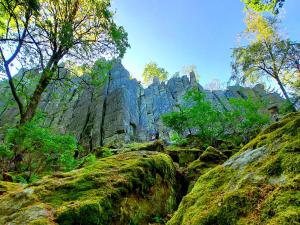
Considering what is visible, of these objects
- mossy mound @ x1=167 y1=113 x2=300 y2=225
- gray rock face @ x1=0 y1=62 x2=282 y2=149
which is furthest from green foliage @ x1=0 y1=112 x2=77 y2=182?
gray rock face @ x1=0 y1=62 x2=282 y2=149

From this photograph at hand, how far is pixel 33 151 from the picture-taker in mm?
12602

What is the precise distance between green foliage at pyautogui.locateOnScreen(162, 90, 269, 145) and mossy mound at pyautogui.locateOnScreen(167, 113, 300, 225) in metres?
15.8

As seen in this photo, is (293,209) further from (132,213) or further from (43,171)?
(43,171)

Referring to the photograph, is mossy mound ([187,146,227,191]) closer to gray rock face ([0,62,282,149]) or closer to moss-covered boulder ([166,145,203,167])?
moss-covered boulder ([166,145,203,167])

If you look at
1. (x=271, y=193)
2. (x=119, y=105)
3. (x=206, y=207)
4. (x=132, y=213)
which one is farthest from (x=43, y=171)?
(x=119, y=105)

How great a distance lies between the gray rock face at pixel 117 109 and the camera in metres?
31.3

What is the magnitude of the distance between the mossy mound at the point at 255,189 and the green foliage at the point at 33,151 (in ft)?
30.8

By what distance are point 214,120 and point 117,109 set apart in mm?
15895

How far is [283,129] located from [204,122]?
15.9 m

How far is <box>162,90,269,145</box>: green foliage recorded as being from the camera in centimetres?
2089

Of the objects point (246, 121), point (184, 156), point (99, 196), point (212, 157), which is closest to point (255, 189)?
point (99, 196)

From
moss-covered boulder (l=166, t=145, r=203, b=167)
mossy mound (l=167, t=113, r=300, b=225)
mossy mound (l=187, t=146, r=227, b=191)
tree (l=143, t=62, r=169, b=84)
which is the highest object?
tree (l=143, t=62, r=169, b=84)

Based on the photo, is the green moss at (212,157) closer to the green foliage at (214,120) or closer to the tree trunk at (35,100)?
the green foliage at (214,120)

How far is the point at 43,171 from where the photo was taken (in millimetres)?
13609
